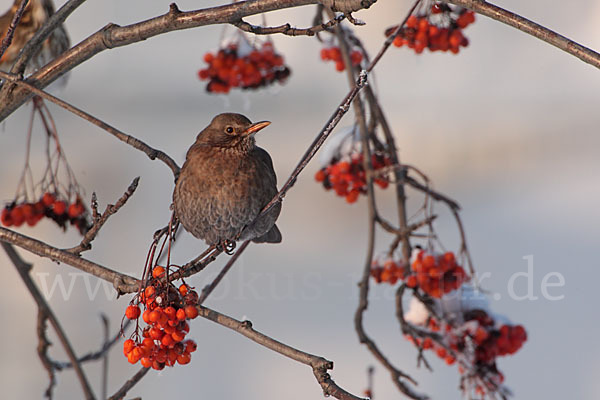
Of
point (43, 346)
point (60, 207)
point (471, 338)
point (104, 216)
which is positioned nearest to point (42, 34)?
point (104, 216)

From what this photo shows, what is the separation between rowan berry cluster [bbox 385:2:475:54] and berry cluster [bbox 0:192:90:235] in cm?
95

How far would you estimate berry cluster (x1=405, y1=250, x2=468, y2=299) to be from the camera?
189cm

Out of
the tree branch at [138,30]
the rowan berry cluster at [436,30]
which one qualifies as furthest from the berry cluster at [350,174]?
the tree branch at [138,30]

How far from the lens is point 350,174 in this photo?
2.12 meters

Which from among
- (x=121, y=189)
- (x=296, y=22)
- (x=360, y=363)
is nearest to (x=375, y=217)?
(x=360, y=363)

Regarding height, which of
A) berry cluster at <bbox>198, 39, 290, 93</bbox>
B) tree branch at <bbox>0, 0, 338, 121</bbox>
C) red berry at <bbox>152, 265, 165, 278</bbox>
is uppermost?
berry cluster at <bbox>198, 39, 290, 93</bbox>

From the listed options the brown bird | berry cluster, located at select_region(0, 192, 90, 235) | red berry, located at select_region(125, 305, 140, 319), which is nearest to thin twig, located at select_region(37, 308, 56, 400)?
berry cluster, located at select_region(0, 192, 90, 235)

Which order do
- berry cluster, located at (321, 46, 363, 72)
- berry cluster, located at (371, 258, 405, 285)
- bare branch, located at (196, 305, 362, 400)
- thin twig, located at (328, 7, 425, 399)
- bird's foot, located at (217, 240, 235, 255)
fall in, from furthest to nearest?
berry cluster, located at (321, 46, 363, 72) → berry cluster, located at (371, 258, 405, 285) → thin twig, located at (328, 7, 425, 399) → bird's foot, located at (217, 240, 235, 255) → bare branch, located at (196, 305, 362, 400)

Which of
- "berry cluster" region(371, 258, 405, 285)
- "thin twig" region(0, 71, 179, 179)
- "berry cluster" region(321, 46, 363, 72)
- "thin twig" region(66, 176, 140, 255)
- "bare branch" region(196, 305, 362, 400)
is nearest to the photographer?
"bare branch" region(196, 305, 362, 400)

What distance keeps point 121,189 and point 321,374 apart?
4.30 meters

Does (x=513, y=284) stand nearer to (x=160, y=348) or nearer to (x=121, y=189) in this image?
(x=121, y=189)

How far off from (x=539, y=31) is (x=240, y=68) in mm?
1480

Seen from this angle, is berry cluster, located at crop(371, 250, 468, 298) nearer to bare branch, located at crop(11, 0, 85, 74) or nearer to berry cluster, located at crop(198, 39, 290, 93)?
berry cluster, located at crop(198, 39, 290, 93)

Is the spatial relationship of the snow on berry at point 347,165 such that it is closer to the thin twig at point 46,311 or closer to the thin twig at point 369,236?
the thin twig at point 369,236
